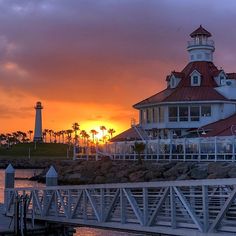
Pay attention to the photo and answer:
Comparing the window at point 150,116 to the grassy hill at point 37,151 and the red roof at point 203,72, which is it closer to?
the red roof at point 203,72

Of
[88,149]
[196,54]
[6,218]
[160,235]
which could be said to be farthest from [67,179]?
[160,235]

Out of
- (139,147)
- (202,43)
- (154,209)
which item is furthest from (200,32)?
(154,209)

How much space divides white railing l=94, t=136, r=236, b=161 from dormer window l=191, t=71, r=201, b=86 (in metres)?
11.5

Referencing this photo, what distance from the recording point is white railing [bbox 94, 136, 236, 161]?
41.5 metres

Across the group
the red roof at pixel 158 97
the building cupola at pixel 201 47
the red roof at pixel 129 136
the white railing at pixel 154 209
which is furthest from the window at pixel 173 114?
the white railing at pixel 154 209

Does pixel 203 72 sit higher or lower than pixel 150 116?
higher

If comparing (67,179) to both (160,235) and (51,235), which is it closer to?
(51,235)

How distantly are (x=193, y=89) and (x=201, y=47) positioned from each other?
6845 millimetres

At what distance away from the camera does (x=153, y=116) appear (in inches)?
2309

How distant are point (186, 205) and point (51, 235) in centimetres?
756

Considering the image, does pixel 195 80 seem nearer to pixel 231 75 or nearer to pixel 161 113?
pixel 231 75

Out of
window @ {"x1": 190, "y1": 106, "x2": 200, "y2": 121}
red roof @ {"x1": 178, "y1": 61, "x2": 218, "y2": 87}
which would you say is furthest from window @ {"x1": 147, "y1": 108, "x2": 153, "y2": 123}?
window @ {"x1": 190, "y1": 106, "x2": 200, "y2": 121}

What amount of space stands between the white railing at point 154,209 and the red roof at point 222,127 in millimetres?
28252

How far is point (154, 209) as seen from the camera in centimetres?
1596
